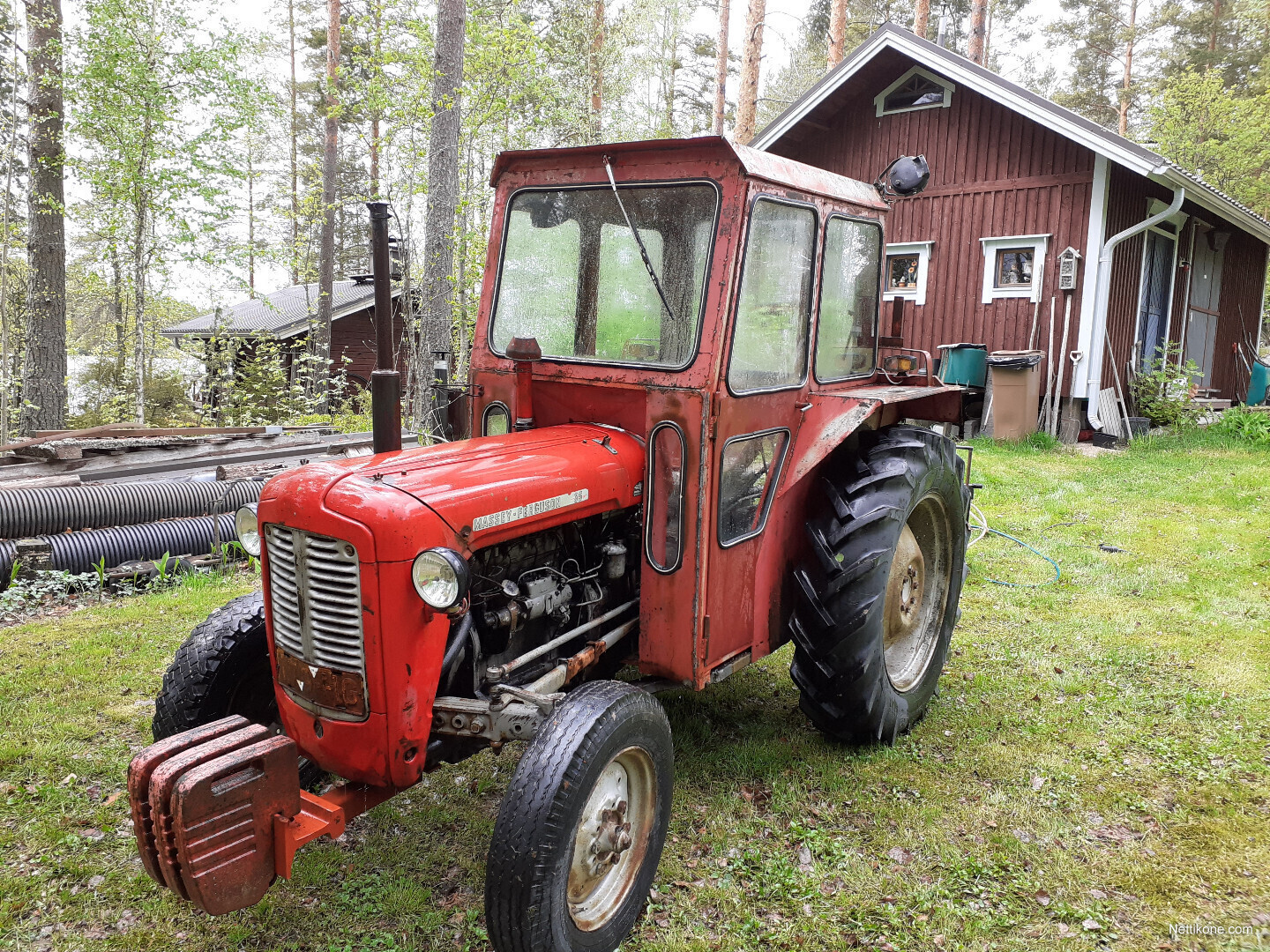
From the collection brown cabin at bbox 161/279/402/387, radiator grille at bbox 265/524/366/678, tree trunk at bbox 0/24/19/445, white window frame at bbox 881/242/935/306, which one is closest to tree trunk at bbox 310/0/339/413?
brown cabin at bbox 161/279/402/387

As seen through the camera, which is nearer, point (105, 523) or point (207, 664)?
point (207, 664)

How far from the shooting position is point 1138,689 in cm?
411

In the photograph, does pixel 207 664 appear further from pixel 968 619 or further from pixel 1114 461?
pixel 1114 461

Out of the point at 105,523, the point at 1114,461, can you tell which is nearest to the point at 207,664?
the point at 105,523

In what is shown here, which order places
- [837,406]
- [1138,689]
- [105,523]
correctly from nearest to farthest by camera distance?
[837,406] → [1138,689] → [105,523]

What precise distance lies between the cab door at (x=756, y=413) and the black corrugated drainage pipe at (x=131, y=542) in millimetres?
4043

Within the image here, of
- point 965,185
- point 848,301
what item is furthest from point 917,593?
point 965,185

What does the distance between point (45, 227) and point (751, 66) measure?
1035cm

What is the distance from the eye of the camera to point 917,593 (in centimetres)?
399

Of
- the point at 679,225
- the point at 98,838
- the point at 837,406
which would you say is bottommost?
the point at 98,838

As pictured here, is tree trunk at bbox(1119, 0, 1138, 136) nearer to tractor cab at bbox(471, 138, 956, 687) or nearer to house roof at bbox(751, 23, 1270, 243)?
house roof at bbox(751, 23, 1270, 243)

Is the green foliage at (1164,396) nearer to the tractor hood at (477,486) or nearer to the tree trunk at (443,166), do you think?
the tree trunk at (443,166)

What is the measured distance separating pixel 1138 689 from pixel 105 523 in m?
5.99

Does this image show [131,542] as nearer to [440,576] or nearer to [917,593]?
[440,576]
